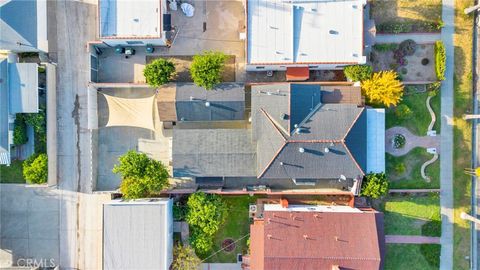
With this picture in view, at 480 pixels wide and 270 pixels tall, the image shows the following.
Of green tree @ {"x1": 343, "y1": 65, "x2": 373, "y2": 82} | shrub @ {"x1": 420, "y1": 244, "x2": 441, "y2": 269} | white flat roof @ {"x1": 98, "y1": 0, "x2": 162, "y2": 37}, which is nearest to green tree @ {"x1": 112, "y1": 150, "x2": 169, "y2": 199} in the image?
white flat roof @ {"x1": 98, "y1": 0, "x2": 162, "y2": 37}

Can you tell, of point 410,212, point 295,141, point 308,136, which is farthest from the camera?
point 410,212

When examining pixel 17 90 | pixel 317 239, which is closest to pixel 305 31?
pixel 317 239

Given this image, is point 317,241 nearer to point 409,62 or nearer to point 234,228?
point 234,228

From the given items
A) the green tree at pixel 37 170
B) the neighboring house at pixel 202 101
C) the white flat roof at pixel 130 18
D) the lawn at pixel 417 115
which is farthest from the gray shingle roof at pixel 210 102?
the lawn at pixel 417 115

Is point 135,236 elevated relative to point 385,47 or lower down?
lower down

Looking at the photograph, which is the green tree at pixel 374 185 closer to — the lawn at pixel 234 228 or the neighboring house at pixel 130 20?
the lawn at pixel 234 228

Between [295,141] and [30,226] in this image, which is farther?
[30,226]
